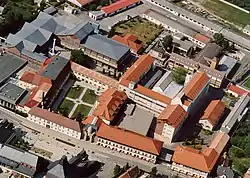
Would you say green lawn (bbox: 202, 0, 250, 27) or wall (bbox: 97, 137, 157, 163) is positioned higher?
green lawn (bbox: 202, 0, 250, 27)

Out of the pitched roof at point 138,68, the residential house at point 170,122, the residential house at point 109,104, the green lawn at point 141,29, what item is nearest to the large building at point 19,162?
the residential house at point 109,104

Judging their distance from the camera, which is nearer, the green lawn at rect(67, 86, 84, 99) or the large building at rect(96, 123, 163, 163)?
the large building at rect(96, 123, 163, 163)

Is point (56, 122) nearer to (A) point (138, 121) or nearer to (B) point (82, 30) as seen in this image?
(A) point (138, 121)

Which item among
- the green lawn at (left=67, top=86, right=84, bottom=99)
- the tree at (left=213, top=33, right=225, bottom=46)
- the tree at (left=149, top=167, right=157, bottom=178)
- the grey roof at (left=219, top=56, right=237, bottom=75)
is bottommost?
the green lawn at (left=67, top=86, right=84, bottom=99)

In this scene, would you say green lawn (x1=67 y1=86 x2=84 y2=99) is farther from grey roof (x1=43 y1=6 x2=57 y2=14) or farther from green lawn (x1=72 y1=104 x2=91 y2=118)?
grey roof (x1=43 y1=6 x2=57 y2=14)

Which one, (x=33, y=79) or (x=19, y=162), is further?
(x=33, y=79)

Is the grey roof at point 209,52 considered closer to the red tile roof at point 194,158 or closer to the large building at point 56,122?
the red tile roof at point 194,158

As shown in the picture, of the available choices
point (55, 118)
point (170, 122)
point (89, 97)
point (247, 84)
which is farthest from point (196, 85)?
point (55, 118)

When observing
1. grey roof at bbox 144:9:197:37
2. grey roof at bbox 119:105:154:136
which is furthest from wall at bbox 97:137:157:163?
grey roof at bbox 144:9:197:37
